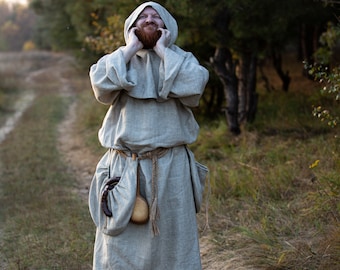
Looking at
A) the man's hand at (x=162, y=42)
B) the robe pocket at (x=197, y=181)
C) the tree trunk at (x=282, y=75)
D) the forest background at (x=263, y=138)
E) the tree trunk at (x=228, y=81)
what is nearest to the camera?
the man's hand at (x=162, y=42)

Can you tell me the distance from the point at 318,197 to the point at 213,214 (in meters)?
1.12

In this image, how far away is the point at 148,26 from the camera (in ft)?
11.6

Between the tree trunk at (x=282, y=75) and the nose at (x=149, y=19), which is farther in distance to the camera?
the tree trunk at (x=282, y=75)

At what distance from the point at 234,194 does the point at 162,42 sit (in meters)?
3.44

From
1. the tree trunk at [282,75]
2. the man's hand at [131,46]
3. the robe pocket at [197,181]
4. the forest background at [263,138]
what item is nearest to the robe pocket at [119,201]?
the robe pocket at [197,181]

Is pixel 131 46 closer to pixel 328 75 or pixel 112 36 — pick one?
pixel 328 75

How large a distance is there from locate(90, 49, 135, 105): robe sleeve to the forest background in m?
1.18

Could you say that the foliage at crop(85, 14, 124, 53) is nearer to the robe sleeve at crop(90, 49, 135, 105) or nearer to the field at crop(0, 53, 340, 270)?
the field at crop(0, 53, 340, 270)

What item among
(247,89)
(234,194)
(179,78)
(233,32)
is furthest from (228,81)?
(179,78)

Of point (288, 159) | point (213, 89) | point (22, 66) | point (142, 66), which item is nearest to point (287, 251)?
point (142, 66)

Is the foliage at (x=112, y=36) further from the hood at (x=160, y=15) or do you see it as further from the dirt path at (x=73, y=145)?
the hood at (x=160, y=15)

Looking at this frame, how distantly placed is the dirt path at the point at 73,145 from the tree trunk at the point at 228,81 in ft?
7.60

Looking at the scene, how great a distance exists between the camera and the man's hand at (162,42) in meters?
3.46

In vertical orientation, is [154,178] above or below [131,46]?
below
